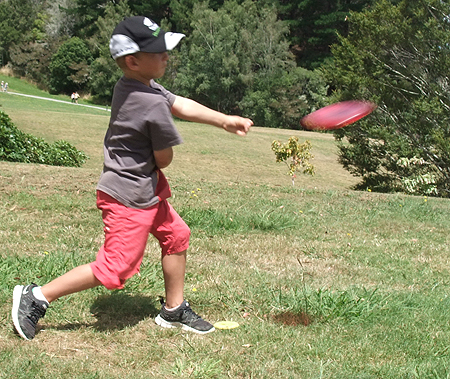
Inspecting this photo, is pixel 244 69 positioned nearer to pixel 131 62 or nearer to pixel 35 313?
pixel 131 62

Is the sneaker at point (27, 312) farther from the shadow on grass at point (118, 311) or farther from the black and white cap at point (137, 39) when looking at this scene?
the black and white cap at point (137, 39)

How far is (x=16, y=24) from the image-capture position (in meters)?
69.9

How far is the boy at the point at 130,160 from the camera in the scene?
293cm

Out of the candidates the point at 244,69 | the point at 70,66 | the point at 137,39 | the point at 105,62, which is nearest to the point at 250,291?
the point at 137,39

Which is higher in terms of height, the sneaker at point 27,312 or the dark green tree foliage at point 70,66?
the sneaker at point 27,312

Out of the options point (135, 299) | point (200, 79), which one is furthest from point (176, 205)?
point (200, 79)

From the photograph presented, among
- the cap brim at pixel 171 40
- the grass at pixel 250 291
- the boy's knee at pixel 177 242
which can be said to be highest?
the cap brim at pixel 171 40

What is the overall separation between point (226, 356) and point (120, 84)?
1605mm

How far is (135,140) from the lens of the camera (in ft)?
9.93

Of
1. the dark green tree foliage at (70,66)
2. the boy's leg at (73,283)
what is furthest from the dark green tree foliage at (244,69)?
the boy's leg at (73,283)

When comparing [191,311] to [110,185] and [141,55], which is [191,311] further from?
[141,55]

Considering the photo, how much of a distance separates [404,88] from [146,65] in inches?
608

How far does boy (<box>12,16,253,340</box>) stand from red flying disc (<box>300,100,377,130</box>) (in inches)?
42.9

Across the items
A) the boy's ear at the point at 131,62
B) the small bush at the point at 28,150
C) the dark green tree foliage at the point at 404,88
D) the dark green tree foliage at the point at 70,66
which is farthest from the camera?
the dark green tree foliage at the point at 70,66
